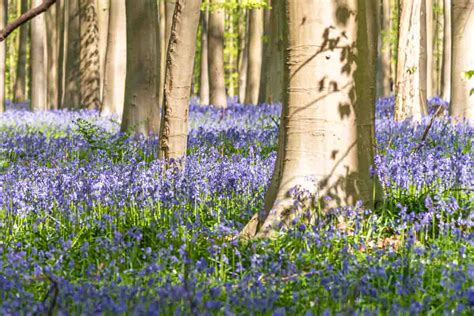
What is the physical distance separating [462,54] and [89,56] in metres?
11.9

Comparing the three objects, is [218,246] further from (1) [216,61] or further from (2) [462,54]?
(1) [216,61]

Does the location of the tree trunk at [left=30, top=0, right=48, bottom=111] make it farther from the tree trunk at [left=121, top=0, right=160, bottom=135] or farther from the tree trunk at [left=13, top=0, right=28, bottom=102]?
the tree trunk at [left=121, top=0, right=160, bottom=135]

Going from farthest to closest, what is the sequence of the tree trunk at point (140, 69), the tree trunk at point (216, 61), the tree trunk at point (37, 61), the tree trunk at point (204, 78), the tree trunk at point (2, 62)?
1. the tree trunk at point (204, 78)
2. the tree trunk at point (37, 61)
3. the tree trunk at point (216, 61)
4. the tree trunk at point (2, 62)
5. the tree trunk at point (140, 69)

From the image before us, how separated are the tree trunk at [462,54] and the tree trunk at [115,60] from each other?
25.0ft

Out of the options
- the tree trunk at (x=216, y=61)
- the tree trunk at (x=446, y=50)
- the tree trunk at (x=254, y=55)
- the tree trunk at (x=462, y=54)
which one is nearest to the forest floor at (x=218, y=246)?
the tree trunk at (x=462, y=54)

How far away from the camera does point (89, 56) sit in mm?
21500

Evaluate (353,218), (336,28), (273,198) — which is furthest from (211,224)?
(336,28)

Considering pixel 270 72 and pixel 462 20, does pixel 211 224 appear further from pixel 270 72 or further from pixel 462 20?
pixel 270 72

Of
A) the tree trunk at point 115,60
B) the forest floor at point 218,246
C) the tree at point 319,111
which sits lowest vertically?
the forest floor at point 218,246

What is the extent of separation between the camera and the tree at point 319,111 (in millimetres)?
5809

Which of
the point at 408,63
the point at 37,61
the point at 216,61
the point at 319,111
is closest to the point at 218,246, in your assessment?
the point at 319,111

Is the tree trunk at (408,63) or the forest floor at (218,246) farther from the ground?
the tree trunk at (408,63)

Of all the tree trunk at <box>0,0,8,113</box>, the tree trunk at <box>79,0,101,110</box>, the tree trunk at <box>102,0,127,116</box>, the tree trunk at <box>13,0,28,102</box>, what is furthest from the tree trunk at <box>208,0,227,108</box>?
the tree trunk at <box>13,0,28,102</box>

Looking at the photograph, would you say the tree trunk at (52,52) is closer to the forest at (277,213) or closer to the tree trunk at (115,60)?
the tree trunk at (115,60)
